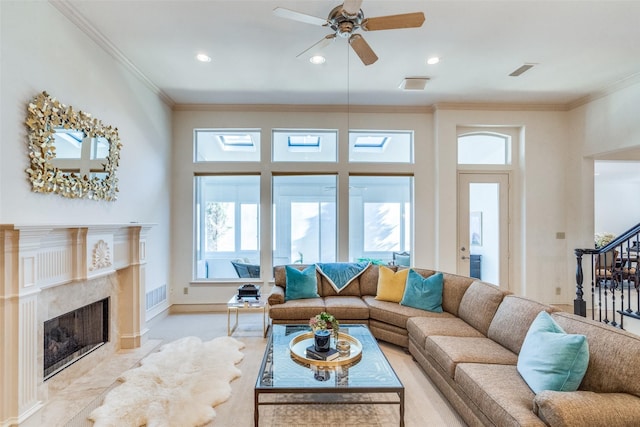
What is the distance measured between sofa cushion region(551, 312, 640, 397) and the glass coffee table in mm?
1082

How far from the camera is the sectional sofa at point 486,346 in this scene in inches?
61.6

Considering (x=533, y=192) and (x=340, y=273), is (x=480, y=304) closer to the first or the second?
(x=340, y=273)

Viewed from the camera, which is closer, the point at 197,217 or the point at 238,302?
the point at 238,302

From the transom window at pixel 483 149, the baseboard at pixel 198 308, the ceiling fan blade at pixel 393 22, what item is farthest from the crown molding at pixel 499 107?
the baseboard at pixel 198 308

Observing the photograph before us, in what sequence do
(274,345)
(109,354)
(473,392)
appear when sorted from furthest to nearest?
1. (109,354)
2. (274,345)
3. (473,392)

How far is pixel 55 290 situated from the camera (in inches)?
101

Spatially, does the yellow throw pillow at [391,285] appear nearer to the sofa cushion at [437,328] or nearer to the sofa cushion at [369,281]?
the sofa cushion at [369,281]

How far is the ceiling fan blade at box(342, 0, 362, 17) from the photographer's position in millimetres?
2072

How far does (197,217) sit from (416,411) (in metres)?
4.11

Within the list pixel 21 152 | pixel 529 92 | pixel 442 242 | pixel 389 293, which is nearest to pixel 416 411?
pixel 389 293

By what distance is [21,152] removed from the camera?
88.4 inches

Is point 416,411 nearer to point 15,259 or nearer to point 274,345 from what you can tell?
point 274,345

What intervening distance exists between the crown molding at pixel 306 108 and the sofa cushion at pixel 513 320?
11.0 ft

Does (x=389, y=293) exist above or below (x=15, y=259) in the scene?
below
